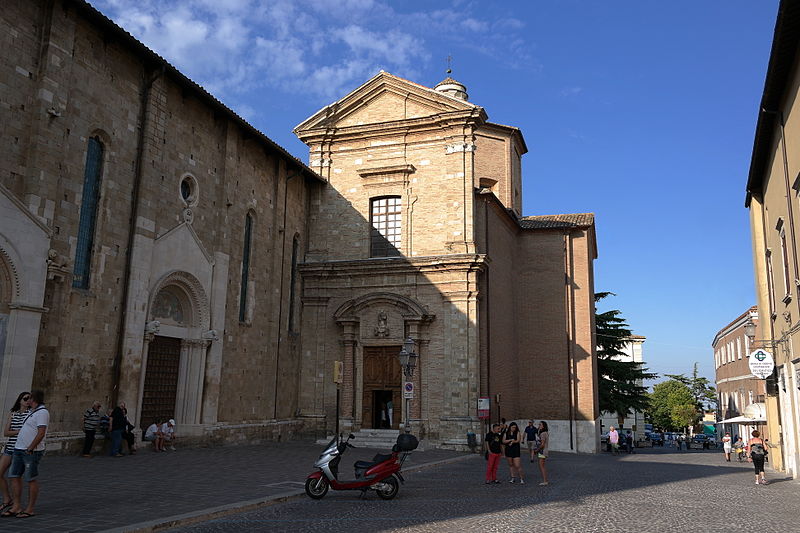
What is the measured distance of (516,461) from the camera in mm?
14297

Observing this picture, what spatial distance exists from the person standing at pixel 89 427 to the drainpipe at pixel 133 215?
1025mm

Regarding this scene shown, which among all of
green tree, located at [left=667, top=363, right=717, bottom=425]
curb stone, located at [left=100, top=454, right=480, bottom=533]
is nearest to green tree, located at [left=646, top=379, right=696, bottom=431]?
green tree, located at [left=667, top=363, right=717, bottom=425]

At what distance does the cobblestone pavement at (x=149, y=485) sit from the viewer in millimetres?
8195

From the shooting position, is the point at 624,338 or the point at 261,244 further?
the point at 624,338

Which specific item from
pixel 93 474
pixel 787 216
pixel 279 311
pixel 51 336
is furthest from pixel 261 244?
pixel 787 216

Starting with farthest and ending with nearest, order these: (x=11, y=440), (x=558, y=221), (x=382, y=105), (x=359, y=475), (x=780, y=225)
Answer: (x=558, y=221) → (x=382, y=105) → (x=780, y=225) → (x=359, y=475) → (x=11, y=440)

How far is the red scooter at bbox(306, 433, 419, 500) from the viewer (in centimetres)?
1098

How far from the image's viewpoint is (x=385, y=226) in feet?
86.4

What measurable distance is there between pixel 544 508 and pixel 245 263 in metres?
14.7

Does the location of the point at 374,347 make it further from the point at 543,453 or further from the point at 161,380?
the point at 543,453

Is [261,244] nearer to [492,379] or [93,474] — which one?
[492,379]

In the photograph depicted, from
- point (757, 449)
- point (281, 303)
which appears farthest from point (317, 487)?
point (281, 303)

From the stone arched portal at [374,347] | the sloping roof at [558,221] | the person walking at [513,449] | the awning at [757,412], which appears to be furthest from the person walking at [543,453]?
the sloping roof at [558,221]

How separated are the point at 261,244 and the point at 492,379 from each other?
32.7 ft
